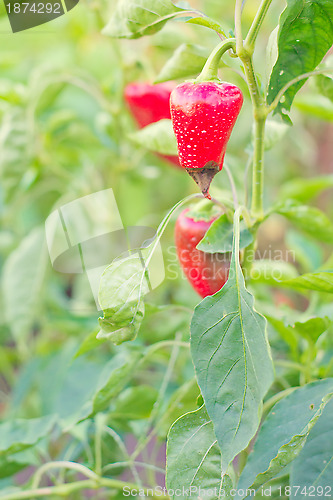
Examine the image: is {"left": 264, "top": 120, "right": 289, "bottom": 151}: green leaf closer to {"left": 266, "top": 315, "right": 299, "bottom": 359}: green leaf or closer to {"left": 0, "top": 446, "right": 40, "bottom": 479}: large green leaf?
{"left": 266, "top": 315, "right": 299, "bottom": 359}: green leaf

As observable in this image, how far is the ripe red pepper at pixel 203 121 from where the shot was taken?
41 cm

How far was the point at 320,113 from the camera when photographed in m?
0.83

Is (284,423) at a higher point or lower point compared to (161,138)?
lower

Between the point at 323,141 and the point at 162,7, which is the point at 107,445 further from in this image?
the point at 323,141

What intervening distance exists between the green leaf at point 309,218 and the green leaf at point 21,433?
0.40 m

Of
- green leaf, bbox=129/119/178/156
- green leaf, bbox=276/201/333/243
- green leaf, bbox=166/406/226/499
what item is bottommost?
green leaf, bbox=166/406/226/499

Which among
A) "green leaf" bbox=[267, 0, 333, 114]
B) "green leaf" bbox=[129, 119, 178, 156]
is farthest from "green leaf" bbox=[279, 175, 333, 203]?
"green leaf" bbox=[267, 0, 333, 114]

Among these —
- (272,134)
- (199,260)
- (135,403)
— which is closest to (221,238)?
(199,260)

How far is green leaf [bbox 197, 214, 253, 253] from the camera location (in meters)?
0.48

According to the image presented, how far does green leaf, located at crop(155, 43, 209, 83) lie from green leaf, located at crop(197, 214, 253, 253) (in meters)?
0.17

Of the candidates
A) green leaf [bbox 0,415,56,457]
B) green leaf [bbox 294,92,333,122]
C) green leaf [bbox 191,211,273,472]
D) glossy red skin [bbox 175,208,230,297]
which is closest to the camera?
green leaf [bbox 191,211,273,472]

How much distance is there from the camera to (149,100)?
2.92 feet

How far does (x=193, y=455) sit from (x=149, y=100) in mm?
618

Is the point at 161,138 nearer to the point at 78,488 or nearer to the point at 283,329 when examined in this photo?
the point at 283,329
